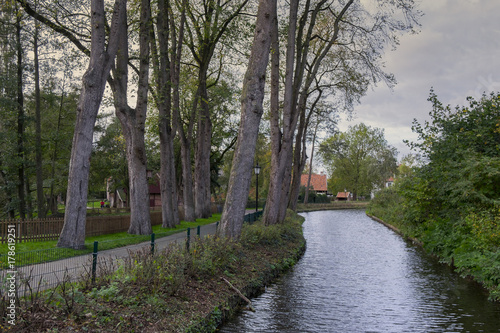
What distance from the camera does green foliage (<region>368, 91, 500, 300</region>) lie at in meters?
13.4

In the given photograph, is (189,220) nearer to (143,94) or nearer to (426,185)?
(143,94)

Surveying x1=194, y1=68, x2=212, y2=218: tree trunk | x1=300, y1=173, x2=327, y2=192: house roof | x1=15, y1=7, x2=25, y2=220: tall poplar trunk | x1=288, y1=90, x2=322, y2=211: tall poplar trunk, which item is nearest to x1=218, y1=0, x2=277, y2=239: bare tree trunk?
x1=288, y1=90, x2=322, y2=211: tall poplar trunk

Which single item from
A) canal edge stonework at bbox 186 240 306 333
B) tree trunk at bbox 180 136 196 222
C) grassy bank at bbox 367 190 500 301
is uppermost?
tree trunk at bbox 180 136 196 222

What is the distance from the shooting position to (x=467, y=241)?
15281 millimetres

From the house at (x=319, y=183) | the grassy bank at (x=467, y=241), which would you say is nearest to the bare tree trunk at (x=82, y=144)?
the grassy bank at (x=467, y=241)

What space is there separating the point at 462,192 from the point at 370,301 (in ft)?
26.3

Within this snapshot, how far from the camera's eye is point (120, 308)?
22.8 feet

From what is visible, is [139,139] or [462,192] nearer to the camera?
[462,192]

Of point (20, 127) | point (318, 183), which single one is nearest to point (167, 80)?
point (20, 127)

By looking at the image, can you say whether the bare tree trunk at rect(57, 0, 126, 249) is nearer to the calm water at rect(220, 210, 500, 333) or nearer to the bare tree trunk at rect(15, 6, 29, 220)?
the calm water at rect(220, 210, 500, 333)

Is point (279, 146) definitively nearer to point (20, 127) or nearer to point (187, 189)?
point (187, 189)

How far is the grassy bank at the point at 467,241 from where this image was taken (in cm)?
1190

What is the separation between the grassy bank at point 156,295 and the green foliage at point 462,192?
6.35m

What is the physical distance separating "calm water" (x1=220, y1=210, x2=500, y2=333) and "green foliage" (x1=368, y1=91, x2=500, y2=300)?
0.90 metres
